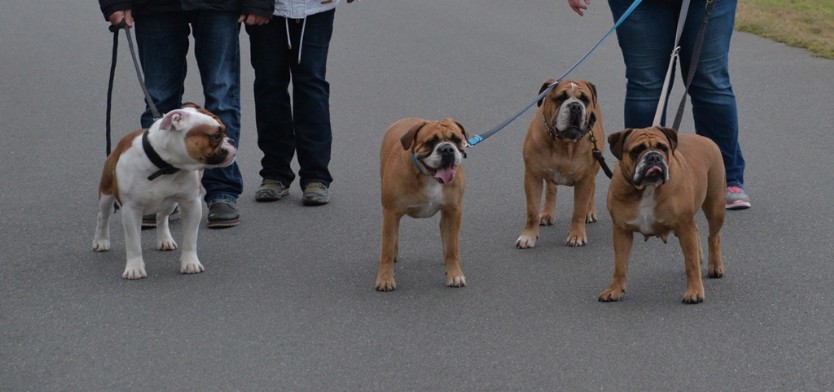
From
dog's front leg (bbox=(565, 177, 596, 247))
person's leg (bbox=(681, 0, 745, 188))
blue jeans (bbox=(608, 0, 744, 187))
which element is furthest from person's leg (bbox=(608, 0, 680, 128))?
dog's front leg (bbox=(565, 177, 596, 247))

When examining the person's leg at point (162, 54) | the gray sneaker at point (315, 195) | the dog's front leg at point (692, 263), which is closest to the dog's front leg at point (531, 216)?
the dog's front leg at point (692, 263)

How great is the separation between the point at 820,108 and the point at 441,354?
6.65 m

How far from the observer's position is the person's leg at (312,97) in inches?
327

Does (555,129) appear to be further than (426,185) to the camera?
Yes

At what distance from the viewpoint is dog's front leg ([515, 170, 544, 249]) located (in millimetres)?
7453

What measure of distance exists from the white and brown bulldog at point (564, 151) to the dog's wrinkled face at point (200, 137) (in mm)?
1800

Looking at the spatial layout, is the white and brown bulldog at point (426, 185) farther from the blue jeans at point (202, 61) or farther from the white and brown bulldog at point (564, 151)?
the blue jeans at point (202, 61)

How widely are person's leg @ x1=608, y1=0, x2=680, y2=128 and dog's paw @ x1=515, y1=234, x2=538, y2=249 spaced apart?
992 millimetres

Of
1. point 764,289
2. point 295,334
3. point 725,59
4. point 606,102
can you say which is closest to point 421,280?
point 295,334

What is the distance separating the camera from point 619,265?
20.6ft

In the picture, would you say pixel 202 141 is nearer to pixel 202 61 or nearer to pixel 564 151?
pixel 202 61

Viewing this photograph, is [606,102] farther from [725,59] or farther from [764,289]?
[764,289]

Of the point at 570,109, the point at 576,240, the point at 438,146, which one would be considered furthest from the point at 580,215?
the point at 438,146

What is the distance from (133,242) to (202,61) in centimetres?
167
